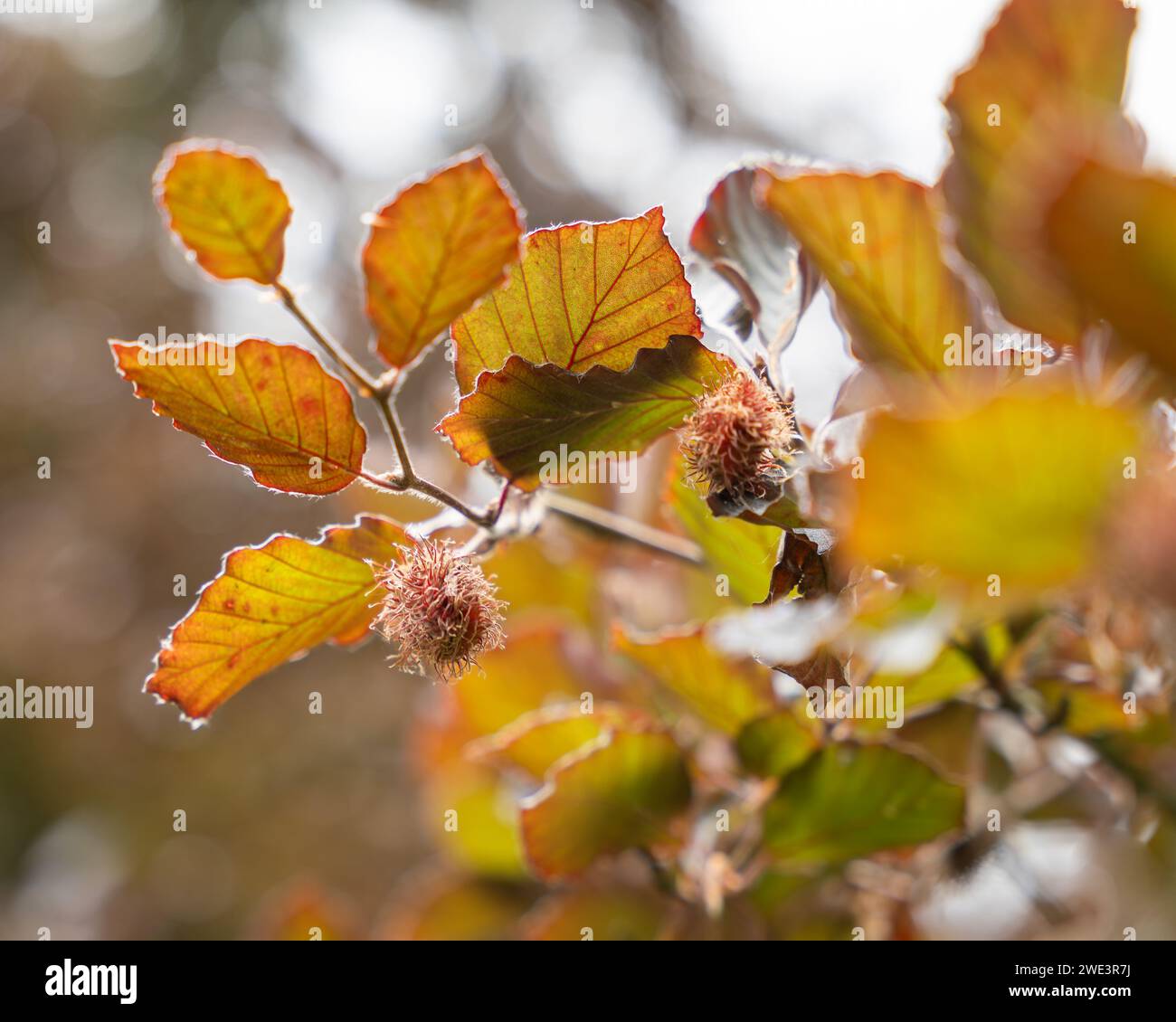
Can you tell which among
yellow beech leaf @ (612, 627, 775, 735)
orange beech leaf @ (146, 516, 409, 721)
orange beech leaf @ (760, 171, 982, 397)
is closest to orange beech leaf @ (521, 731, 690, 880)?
yellow beech leaf @ (612, 627, 775, 735)

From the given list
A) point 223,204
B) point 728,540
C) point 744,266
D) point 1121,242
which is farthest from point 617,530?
point 1121,242

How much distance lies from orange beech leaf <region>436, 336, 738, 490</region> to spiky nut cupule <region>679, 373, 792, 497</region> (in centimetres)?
1

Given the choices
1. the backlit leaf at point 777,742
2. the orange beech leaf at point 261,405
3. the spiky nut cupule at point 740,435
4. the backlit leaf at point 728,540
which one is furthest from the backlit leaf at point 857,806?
the orange beech leaf at point 261,405

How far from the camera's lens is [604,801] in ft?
2.10

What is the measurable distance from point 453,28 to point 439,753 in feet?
18.3

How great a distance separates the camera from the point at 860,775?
60 centimetres

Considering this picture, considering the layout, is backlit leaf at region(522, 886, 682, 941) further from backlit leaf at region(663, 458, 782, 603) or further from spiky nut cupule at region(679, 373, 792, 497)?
spiky nut cupule at region(679, 373, 792, 497)

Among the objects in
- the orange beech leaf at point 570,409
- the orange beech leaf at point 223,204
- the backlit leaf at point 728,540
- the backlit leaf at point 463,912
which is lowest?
the backlit leaf at point 463,912

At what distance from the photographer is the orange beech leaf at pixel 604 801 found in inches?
24.3

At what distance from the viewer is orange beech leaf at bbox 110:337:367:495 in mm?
413

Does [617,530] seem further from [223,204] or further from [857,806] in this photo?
[223,204]

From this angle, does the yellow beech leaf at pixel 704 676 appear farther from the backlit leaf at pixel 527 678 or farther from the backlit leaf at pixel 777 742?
the backlit leaf at pixel 527 678

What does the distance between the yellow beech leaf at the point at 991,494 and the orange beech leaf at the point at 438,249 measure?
210mm

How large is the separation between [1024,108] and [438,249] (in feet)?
0.89
